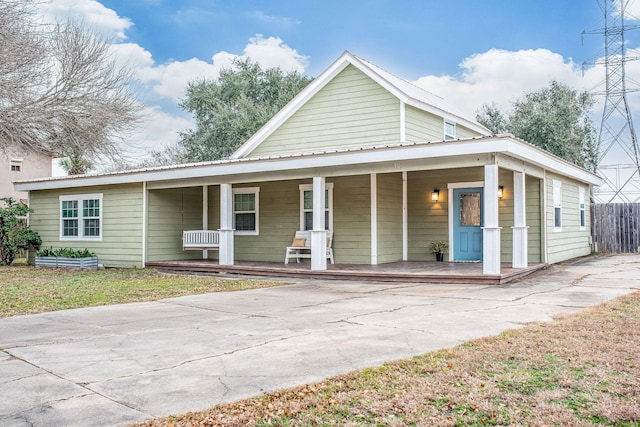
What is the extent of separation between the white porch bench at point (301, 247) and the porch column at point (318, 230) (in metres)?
1.48

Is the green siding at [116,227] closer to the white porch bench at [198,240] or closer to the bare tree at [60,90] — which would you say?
the white porch bench at [198,240]

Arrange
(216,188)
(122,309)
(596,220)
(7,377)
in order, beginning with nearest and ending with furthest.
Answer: (7,377) → (122,309) → (216,188) → (596,220)

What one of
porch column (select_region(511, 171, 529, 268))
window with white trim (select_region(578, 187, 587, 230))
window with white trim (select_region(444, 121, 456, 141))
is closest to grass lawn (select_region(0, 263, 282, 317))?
porch column (select_region(511, 171, 529, 268))

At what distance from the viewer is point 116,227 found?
15375mm

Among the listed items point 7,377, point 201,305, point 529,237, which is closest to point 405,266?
point 529,237

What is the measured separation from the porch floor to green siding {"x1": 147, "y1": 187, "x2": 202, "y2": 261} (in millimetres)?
799

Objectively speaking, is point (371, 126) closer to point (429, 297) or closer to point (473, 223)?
point (473, 223)

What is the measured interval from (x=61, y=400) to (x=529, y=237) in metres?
12.3

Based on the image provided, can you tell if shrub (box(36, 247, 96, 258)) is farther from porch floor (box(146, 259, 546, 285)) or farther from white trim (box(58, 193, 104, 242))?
porch floor (box(146, 259, 546, 285))

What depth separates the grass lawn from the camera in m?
8.61

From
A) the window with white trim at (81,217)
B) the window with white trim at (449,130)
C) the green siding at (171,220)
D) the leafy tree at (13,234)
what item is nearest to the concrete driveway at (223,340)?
the green siding at (171,220)

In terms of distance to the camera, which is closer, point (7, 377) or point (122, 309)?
point (7, 377)

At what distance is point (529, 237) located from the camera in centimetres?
1380

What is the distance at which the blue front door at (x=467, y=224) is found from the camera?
1382cm
